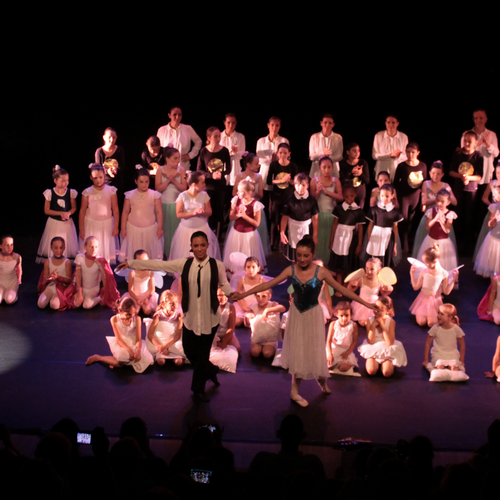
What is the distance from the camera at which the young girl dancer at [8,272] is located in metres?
6.10

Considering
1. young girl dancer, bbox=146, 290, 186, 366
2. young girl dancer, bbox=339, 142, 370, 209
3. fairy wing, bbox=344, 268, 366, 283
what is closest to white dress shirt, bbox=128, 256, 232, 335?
young girl dancer, bbox=146, 290, 186, 366

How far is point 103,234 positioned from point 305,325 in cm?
314

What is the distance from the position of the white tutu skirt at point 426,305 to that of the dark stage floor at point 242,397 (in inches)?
13.3

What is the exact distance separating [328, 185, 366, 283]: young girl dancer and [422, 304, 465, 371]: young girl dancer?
173 cm

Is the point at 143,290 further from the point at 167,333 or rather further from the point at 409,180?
the point at 409,180

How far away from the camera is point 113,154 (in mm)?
7238

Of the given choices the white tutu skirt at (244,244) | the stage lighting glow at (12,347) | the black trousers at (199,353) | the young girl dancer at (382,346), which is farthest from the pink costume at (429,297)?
the stage lighting glow at (12,347)

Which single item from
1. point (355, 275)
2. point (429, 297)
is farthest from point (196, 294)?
point (429, 297)

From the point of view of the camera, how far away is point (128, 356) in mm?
4930

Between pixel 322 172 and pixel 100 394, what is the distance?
3.50 metres

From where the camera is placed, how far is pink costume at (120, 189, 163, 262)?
6.76 metres

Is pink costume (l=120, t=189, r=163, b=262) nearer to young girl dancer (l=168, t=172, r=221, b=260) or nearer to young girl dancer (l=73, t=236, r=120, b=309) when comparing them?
young girl dancer (l=168, t=172, r=221, b=260)

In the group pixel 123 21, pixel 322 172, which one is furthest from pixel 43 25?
pixel 322 172

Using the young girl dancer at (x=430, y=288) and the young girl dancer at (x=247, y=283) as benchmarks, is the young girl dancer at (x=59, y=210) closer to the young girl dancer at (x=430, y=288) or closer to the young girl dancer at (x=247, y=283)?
the young girl dancer at (x=247, y=283)
